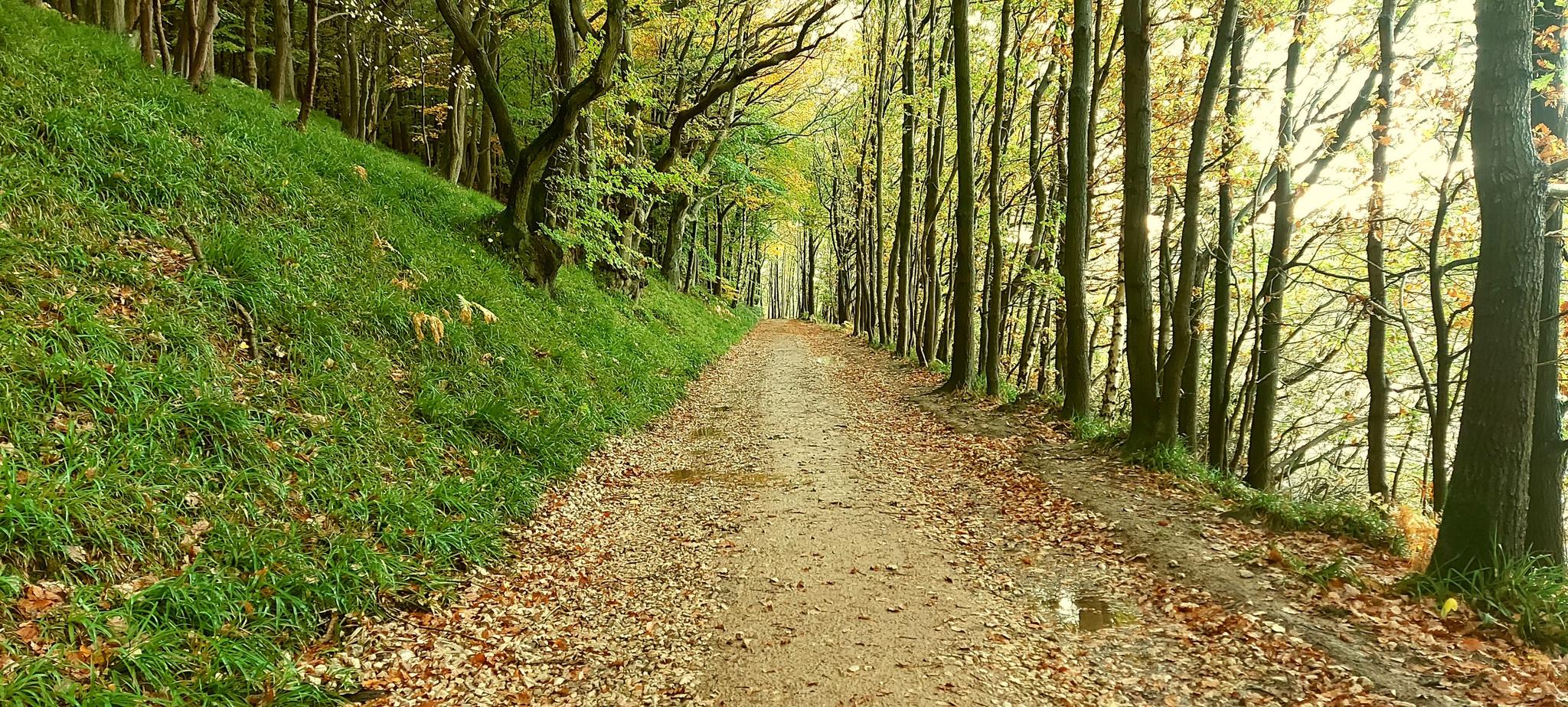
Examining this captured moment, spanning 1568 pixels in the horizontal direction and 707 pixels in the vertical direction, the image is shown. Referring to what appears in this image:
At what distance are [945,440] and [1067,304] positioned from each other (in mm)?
2851

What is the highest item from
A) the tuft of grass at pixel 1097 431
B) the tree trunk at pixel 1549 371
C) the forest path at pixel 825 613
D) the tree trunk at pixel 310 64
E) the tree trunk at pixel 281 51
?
the tree trunk at pixel 281 51

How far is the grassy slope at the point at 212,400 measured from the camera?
3.38 metres

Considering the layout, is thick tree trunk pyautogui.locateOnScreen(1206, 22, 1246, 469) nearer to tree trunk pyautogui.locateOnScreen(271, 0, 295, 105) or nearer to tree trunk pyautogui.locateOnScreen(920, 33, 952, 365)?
tree trunk pyautogui.locateOnScreen(920, 33, 952, 365)

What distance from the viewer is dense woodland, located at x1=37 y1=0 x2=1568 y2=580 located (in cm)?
450

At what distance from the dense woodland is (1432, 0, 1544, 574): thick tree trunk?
14 mm

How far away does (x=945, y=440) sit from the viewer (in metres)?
10.1

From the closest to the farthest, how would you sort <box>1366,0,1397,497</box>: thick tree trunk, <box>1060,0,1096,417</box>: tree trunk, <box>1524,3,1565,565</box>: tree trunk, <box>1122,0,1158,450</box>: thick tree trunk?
<box>1524,3,1565,565</box>: tree trunk
<box>1366,0,1397,497</box>: thick tree trunk
<box>1122,0,1158,450</box>: thick tree trunk
<box>1060,0,1096,417</box>: tree trunk

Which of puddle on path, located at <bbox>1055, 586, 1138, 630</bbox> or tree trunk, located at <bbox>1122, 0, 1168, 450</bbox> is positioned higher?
tree trunk, located at <bbox>1122, 0, 1168, 450</bbox>

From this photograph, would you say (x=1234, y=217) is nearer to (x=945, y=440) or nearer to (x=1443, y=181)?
(x=1443, y=181)

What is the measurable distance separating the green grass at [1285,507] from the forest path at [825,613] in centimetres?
138

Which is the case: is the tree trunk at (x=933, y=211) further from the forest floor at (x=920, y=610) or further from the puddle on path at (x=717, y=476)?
the puddle on path at (x=717, y=476)

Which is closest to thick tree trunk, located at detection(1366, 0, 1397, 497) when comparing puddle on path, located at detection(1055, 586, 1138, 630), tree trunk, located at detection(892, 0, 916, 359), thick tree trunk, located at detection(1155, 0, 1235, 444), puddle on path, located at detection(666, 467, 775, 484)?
thick tree trunk, located at detection(1155, 0, 1235, 444)

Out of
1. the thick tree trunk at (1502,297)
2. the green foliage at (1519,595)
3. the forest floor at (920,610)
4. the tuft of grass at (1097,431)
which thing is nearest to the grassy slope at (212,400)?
the forest floor at (920,610)

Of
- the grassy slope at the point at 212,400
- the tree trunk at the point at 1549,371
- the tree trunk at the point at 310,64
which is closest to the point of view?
the grassy slope at the point at 212,400
